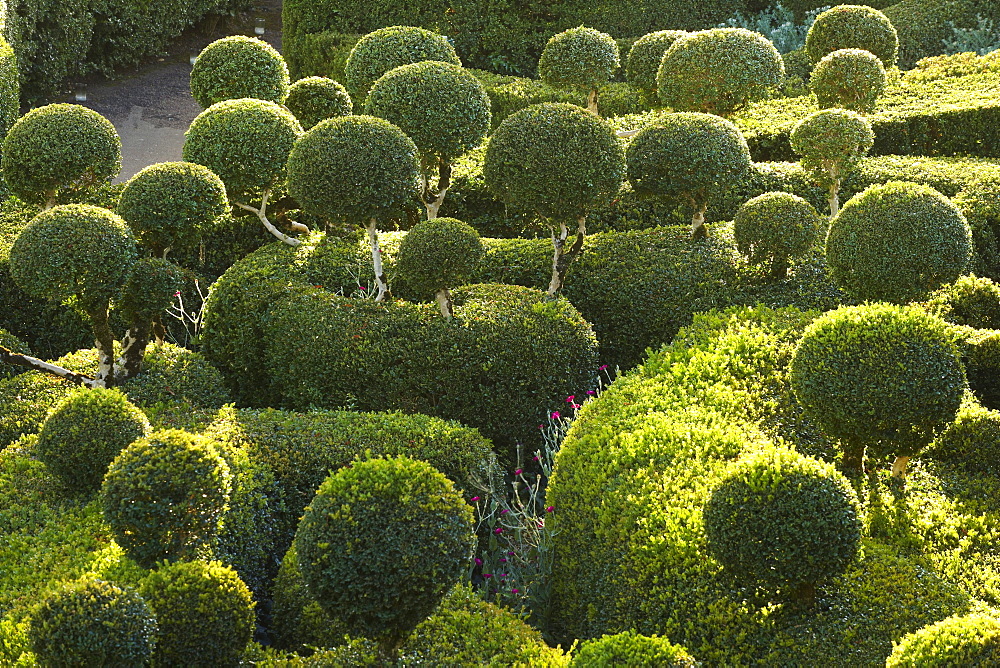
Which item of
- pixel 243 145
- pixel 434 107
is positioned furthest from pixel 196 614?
pixel 434 107

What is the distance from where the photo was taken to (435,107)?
12.0m

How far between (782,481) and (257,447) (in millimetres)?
Result: 4719

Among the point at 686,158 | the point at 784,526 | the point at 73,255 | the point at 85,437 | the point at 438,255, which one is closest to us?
the point at 784,526

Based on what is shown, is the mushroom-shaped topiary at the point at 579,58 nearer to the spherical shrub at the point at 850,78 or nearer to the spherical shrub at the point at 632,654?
the spherical shrub at the point at 850,78

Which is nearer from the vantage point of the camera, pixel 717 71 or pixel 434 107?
pixel 434 107

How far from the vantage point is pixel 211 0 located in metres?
26.9

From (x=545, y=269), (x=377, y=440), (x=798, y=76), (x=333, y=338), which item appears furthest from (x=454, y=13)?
(x=377, y=440)

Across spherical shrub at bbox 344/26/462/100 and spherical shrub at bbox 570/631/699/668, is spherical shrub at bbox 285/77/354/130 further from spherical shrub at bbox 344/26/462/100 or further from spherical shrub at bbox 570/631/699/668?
spherical shrub at bbox 570/631/699/668

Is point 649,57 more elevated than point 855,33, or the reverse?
point 855,33

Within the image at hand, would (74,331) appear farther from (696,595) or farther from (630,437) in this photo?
(696,595)

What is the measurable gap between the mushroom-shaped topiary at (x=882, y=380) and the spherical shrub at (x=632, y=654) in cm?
274

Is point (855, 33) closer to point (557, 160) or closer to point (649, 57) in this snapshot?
point (649, 57)

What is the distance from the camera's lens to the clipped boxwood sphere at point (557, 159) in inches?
429

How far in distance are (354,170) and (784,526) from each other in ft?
19.8
